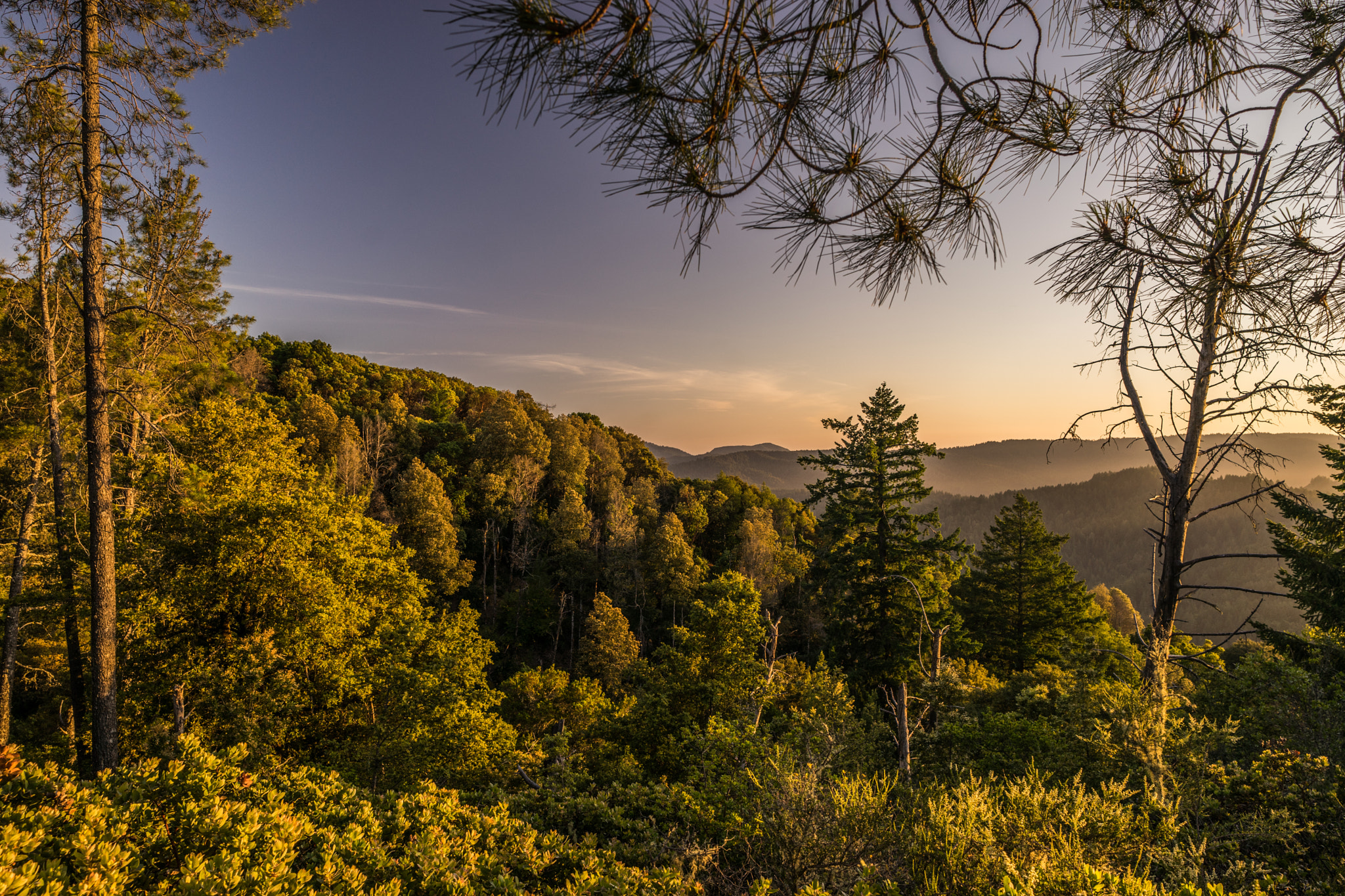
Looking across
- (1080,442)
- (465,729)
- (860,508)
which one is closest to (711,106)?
(1080,442)

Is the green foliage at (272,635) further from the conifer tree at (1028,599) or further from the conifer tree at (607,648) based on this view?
the conifer tree at (1028,599)

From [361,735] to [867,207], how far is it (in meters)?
→ 13.8

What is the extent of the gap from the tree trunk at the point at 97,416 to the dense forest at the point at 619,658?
0.04 meters

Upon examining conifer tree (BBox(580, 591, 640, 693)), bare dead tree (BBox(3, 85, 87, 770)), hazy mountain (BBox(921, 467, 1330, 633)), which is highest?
bare dead tree (BBox(3, 85, 87, 770))

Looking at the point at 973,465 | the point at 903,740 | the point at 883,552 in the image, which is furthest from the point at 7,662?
the point at 973,465

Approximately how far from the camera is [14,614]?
887 cm

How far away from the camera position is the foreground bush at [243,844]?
2.33 metres

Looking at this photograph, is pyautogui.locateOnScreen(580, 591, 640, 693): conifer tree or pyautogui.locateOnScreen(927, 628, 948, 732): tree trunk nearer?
pyautogui.locateOnScreen(927, 628, 948, 732): tree trunk

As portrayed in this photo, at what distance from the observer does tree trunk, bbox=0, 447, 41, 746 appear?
889 cm

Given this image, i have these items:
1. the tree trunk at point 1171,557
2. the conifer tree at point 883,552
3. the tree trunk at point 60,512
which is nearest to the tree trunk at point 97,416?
the tree trunk at point 60,512

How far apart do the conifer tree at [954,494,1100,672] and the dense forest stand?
0.17 metres

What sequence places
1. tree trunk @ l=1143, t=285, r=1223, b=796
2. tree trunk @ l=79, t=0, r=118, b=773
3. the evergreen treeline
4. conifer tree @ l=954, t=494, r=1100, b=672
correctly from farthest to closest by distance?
conifer tree @ l=954, t=494, r=1100, b=672 → tree trunk @ l=79, t=0, r=118, b=773 → tree trunk @ l=1143, t=285, r=1223, b=796 → the evergreen treeline

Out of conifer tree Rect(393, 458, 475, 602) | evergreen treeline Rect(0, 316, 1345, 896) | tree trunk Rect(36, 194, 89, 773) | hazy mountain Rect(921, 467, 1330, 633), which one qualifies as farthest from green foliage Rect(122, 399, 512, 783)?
hazy mountain Rect(921, 467, 1330, 633)

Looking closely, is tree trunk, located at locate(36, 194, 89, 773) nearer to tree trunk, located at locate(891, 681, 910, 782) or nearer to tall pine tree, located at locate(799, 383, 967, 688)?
tree trunk, located at locate(891, 681, 910, 782)
